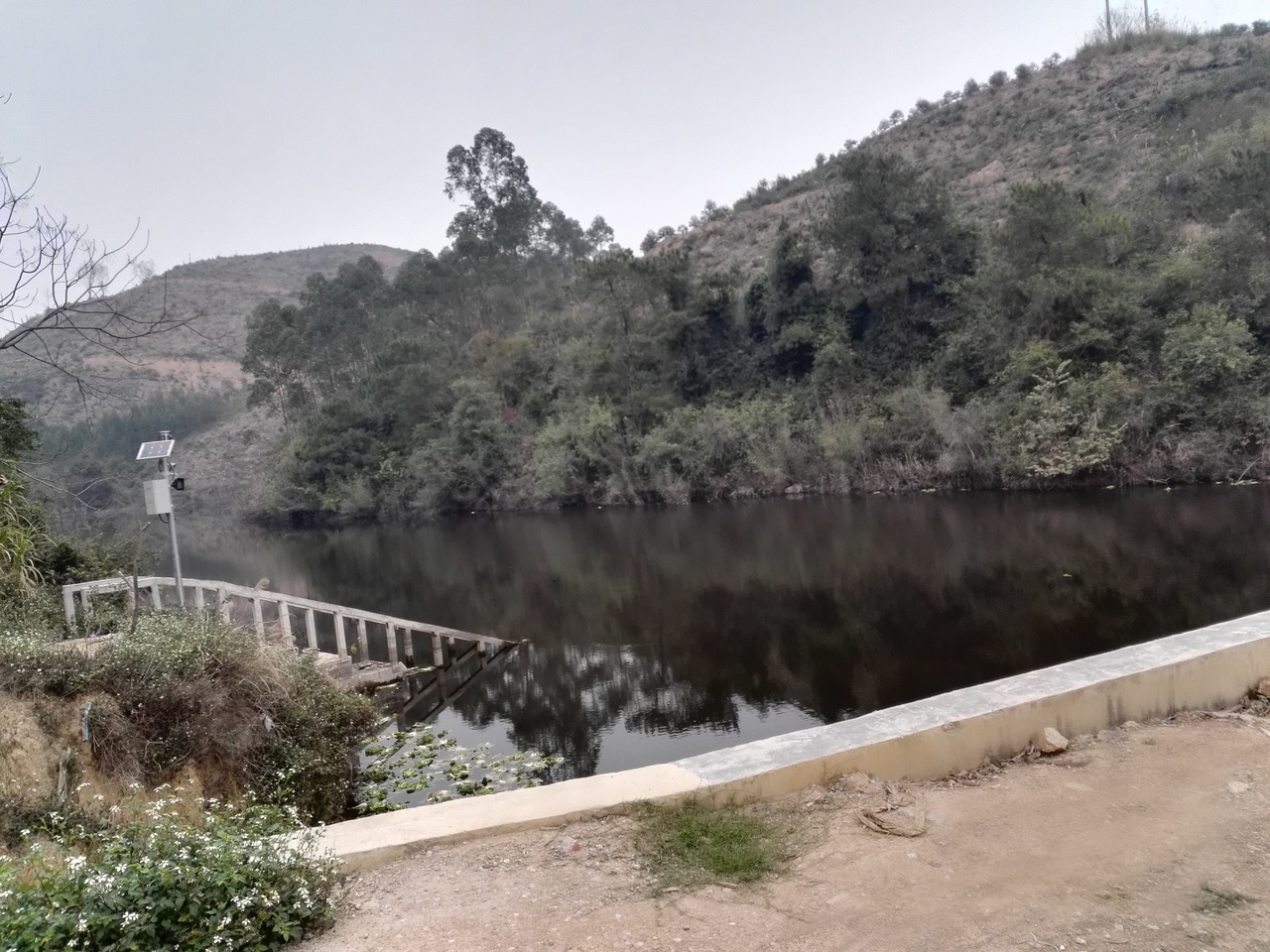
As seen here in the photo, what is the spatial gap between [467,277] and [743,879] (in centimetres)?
5089

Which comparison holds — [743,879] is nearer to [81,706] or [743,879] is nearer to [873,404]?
[81,706]

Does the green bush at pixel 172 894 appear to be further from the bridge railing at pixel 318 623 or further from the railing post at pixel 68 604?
the railing post at pixel 68 604

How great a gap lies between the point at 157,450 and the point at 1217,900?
10.0 m

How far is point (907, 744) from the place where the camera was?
13.1 feet

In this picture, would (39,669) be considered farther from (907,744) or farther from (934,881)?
(934,881)

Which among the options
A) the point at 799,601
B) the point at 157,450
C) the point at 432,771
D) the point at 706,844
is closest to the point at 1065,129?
the point at 799,601

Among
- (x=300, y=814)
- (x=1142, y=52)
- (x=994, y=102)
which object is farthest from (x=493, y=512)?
(x=1142, y=52)

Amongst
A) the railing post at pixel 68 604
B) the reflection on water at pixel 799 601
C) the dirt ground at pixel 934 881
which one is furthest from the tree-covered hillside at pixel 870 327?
the railing post at pixel 68 604

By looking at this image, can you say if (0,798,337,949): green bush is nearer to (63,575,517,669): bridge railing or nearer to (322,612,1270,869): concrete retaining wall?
(322,612,1270,869): concrete retaining wall

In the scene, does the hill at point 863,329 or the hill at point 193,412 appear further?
the hill at point 193,412

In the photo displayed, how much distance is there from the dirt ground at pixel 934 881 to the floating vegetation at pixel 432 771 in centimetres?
509

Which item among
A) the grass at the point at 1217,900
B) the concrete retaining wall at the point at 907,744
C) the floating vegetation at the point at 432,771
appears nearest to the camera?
the grass at the point at 1217,900

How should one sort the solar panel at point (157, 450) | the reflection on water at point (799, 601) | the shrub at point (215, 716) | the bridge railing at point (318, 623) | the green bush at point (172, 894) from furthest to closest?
the reflection on water at point (799, 601), the bridge railing at point (318, 623), the solar panel at point (157, 450), the shrub at point (215, 716), the green bush at point (172, 894)

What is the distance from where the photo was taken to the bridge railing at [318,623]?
1053 centimetres
